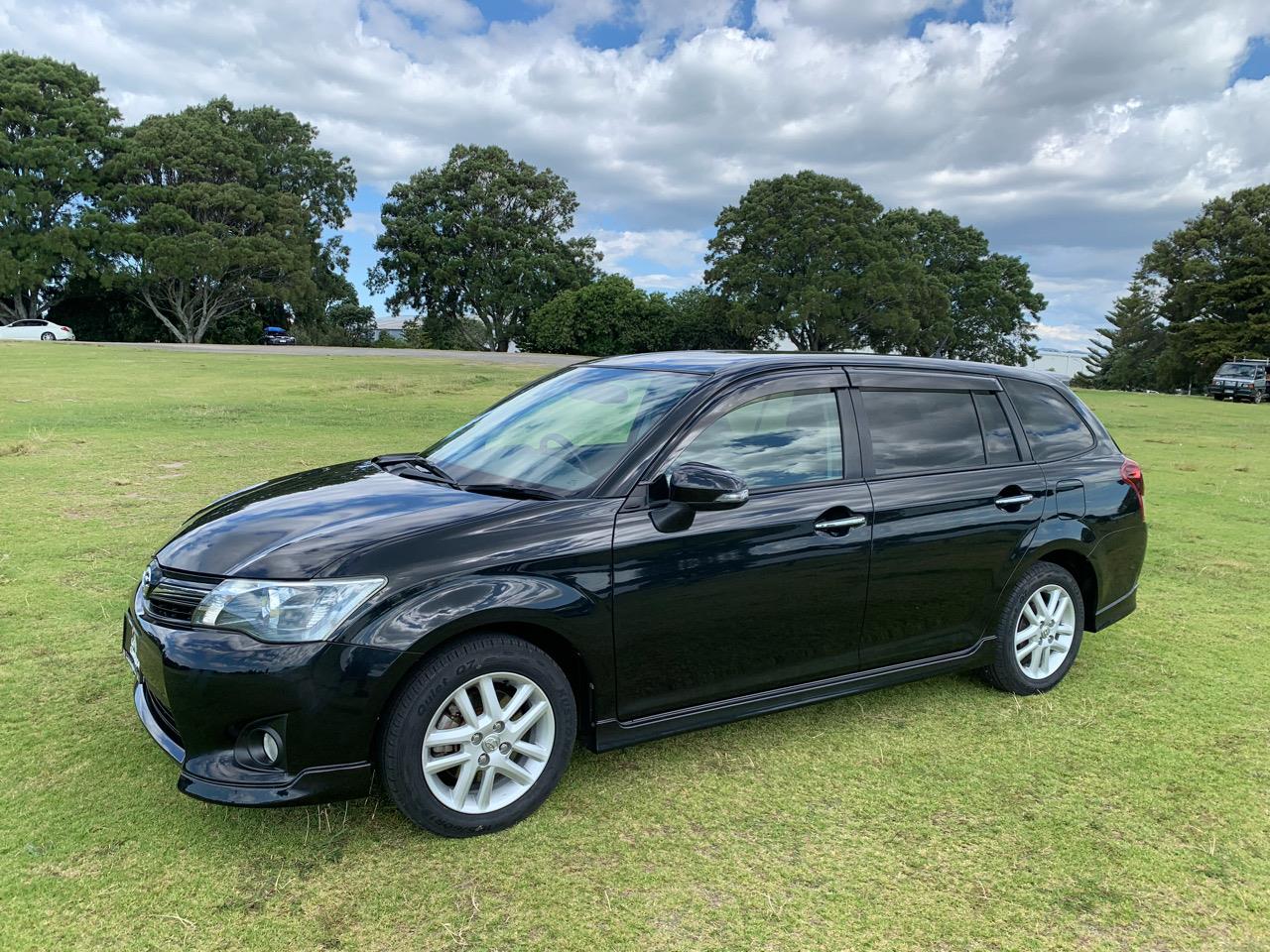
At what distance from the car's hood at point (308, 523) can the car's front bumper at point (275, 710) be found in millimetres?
257

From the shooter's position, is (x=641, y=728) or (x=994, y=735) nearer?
(x=641, y=728)

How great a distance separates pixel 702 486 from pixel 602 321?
42.3 metres

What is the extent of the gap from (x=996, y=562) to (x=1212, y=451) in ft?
45.7

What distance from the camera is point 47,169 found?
134ft

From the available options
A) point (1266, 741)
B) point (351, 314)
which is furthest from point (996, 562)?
point (351, 314)

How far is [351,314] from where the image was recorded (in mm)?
51438

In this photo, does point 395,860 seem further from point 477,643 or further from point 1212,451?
point 1212,451

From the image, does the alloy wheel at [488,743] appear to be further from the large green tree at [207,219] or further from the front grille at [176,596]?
the large green tree at [207,219]

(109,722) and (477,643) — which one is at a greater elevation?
(477,643)

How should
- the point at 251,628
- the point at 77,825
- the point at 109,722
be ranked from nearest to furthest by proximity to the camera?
the point at 251,628, the point at 77,825, the point at 109,722

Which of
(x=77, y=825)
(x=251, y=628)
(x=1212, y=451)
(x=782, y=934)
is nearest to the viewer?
(x=782, y=934)

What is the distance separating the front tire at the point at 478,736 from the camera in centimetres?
272

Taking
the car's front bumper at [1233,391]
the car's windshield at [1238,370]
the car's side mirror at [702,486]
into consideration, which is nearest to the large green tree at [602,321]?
the car's front bumper at [1233,391]

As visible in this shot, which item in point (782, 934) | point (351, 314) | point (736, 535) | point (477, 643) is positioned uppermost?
point (351, 314)
